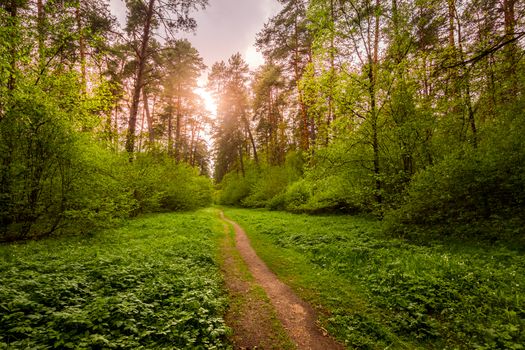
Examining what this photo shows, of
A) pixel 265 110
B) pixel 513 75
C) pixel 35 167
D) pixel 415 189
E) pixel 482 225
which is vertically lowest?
pixel 482 225

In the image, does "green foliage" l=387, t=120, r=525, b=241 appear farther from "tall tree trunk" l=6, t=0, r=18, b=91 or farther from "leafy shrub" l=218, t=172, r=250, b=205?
"leafy shrub" l=218, t=172, r=250, b=205

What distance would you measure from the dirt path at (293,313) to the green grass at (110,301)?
4.24 feet

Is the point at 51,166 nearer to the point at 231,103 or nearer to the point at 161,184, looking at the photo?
the point at 161,184

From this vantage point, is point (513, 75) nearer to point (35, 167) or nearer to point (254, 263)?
point (254, 263)

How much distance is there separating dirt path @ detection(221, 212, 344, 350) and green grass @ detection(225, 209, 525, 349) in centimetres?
25

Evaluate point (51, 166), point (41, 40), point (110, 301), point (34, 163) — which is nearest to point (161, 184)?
point (51, 166)

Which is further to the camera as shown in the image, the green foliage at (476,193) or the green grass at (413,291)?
the green foliage at (476,193)

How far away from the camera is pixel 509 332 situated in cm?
411

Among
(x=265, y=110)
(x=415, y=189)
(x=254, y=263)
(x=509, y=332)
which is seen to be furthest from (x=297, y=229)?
(x=265, y=110)

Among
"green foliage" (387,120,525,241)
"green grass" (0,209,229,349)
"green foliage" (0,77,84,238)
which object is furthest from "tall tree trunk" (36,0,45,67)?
"green foliage" (387,120,525,241)

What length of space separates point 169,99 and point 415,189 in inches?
1085

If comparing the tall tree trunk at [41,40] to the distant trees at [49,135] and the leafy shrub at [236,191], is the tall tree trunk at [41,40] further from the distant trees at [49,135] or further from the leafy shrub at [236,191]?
the leafy shrub at [236,191]

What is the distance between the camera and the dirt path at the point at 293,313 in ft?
14.3

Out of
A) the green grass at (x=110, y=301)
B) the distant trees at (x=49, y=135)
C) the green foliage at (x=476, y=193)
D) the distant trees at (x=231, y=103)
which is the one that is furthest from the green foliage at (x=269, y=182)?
the green grass at (x=110, y=301)
